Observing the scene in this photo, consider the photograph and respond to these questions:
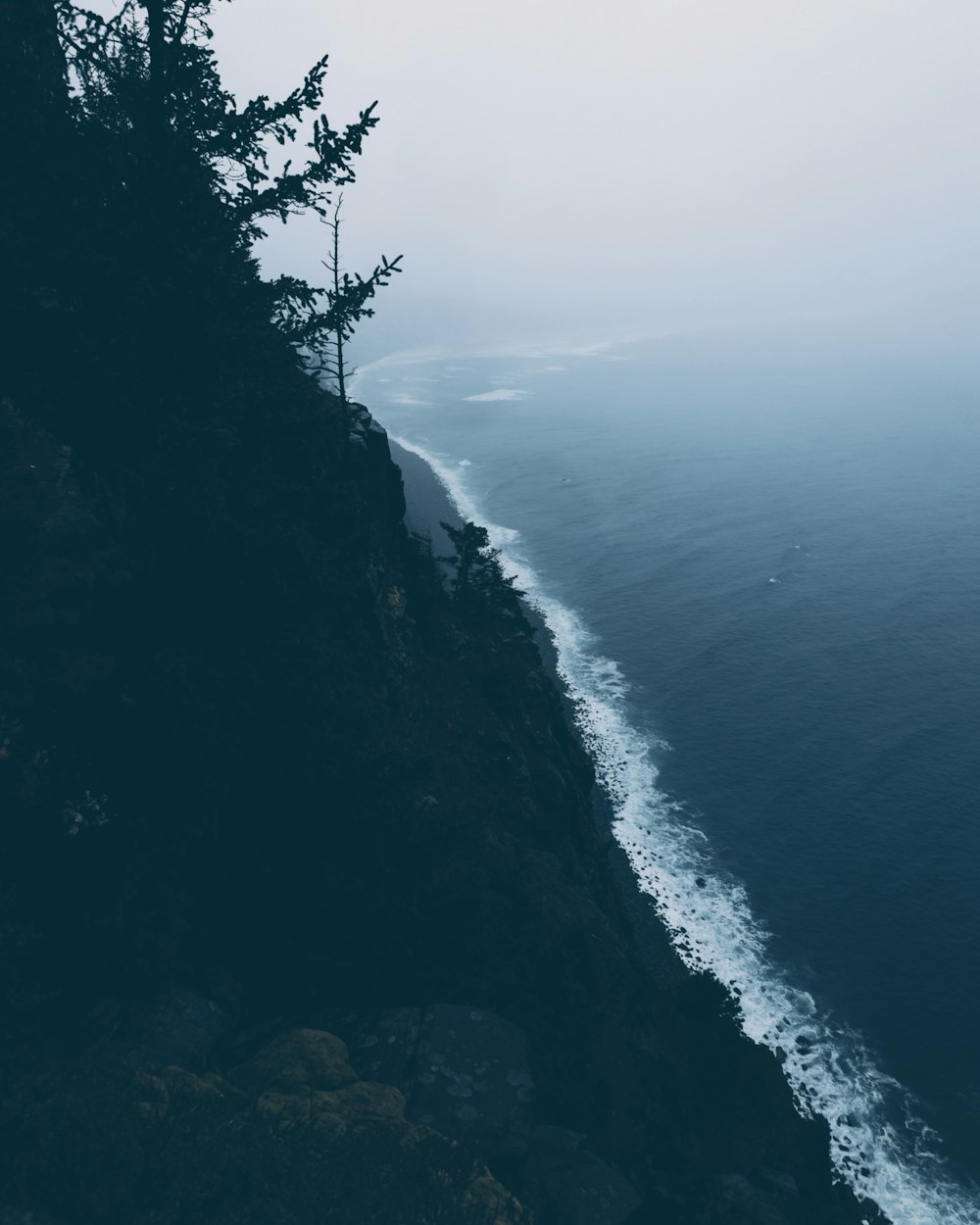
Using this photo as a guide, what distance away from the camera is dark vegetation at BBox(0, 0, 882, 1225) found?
12352mm

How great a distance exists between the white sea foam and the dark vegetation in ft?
52.6

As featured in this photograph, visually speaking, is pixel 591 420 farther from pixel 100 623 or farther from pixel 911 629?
pixel 100 623

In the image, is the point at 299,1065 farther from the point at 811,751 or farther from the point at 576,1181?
the point at 811,751

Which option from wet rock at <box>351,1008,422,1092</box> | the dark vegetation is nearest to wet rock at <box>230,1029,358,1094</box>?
the dark vegetation

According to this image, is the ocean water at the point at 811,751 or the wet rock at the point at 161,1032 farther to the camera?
the ocean water at the point at 811,751

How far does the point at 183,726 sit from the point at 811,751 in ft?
171

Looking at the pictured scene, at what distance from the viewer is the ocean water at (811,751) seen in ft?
111

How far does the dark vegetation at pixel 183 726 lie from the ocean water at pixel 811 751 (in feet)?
64.8

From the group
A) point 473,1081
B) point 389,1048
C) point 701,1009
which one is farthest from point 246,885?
point 701,1009

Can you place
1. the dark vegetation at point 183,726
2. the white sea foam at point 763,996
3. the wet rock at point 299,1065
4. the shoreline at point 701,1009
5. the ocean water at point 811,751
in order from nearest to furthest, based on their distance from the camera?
the dark vegetation at point 183,726
the wet rock at point 299,1065
the shoreline at point 701,1009
the white sea foam at point 763,996
the ocean water at point 811,751

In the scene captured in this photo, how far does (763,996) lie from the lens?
37.2 meters

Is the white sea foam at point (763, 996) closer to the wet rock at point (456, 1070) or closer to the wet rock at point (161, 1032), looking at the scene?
the wet rock at point (456, 1070)

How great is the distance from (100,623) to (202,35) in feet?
45.1

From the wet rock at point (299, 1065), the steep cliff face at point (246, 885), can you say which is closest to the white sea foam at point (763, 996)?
the steep cliff face at point (246, 885)
